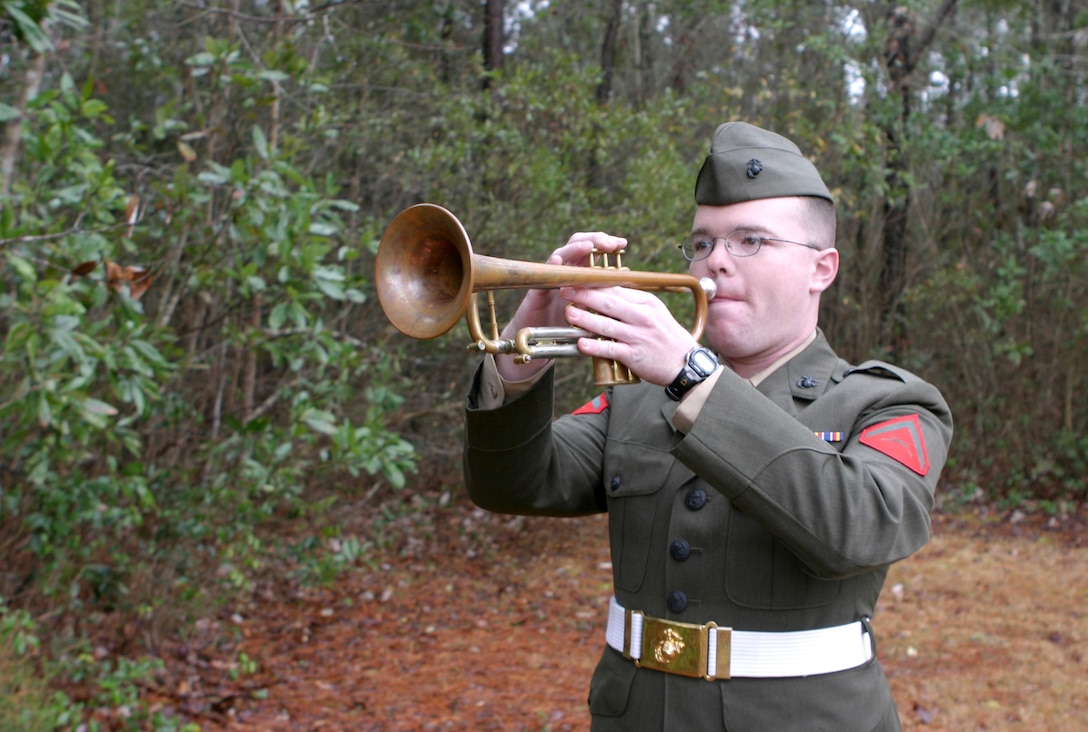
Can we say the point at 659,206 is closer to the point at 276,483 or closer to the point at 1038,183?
the point at 276,483

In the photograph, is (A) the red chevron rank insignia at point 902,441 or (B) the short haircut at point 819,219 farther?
(B) the short haircut at point 819,219

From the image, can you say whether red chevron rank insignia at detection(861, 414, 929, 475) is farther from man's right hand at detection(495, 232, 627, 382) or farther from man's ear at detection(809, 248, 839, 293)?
man's right hand at detection(495, 232, 627, 382)

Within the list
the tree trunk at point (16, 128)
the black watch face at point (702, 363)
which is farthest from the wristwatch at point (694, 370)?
the tree trunk at point (16, 128)

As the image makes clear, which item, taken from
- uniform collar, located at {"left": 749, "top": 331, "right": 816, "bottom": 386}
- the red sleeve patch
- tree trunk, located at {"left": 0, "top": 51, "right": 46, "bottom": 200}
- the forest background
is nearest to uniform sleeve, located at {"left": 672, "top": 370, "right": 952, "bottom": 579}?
uniform collar, located at {"left": 749, "top": 331, "right": 816, "bottom": 386}

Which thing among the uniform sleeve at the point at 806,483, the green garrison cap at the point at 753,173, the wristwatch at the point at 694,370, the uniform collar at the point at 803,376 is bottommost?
the uniform sleeve at the point at 806,483

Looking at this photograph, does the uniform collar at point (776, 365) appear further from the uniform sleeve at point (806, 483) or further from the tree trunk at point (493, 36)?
the tree trunk at point (493, 36)

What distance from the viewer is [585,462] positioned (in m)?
2.47

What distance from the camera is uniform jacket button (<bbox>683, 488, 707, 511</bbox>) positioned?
2.19 metres

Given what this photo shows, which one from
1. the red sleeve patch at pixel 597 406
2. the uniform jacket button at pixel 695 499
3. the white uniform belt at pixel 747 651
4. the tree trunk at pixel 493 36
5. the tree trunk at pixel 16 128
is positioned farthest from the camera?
the tree trunk at pixel 493 36

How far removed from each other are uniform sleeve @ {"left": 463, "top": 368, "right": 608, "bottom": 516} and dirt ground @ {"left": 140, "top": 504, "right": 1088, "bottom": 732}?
323cm

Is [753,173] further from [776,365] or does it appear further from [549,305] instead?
[549,305]

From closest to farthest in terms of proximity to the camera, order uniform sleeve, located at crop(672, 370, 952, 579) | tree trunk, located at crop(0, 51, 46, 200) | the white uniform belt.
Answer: uniform sleeve, located at crop(672, 370, 952, 579)
the white uniform belt
tree trunk, located at crop(0, 51, 46, 200)

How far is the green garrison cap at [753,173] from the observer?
2275mm

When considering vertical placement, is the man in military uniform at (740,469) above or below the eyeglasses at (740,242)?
below
